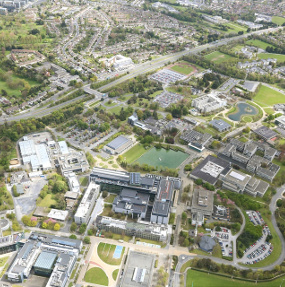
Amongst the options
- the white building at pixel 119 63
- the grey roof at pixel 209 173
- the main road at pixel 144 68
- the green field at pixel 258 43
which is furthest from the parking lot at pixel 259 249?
the green field at pixel 258 43

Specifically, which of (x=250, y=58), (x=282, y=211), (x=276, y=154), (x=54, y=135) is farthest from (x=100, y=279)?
(x=250, y=58)

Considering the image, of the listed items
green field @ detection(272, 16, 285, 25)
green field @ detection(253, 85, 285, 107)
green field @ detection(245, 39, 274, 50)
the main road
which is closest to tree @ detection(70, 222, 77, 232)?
the main road

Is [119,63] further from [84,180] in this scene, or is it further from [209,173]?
[209,173]

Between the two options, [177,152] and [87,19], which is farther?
[87,19]

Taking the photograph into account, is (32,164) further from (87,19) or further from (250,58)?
(87,19)

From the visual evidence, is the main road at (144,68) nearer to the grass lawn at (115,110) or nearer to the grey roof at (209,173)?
the grass lawn at (115,110)
